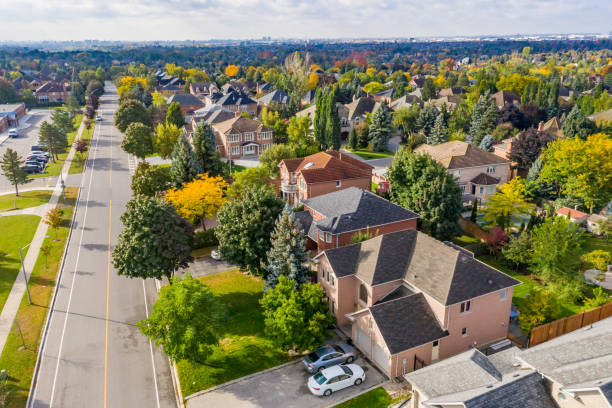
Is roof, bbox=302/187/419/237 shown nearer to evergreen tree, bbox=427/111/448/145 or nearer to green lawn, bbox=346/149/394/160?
green lawn, bbox=346/149/394/160

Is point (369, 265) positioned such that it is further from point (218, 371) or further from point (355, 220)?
point (218, 371)

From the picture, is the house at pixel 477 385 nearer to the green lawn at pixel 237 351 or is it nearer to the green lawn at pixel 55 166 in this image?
the green lawn at pixel 237 351

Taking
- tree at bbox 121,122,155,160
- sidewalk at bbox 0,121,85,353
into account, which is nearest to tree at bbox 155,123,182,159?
tree at bbox 121,122,155,160

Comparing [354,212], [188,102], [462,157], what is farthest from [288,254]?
[188,102]

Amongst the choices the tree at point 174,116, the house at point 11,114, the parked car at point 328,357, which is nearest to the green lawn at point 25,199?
the tree at point 174,116

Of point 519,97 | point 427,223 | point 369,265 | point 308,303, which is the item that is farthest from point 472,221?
point 519,97

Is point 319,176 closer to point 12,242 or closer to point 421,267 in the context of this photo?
point 421,267
